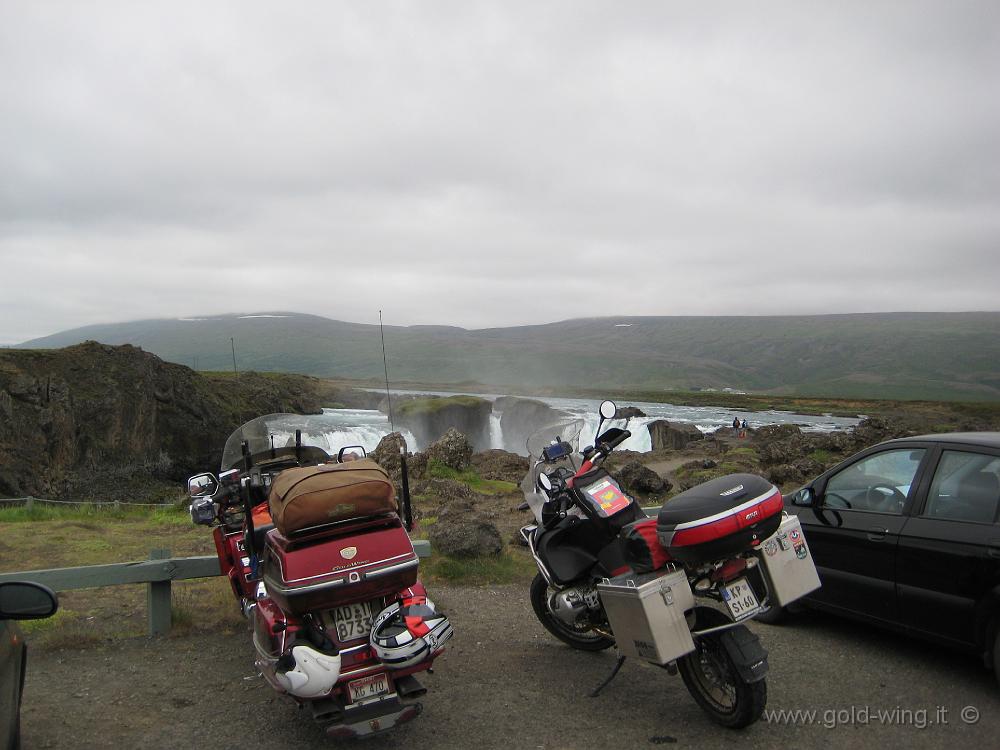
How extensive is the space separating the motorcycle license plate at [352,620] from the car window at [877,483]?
154 inches

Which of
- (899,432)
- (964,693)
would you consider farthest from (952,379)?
(964,693)

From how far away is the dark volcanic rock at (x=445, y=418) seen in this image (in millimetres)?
39625

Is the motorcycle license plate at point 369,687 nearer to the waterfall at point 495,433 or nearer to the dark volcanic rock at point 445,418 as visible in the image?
the dark volcanic rock at point 445,418

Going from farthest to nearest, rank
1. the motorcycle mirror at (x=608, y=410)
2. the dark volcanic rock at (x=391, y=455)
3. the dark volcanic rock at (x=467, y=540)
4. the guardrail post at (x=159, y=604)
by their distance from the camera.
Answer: the dark volcanic rock at (x=391, y=455) → the dark volcanic rock at (x=467, y=540) → the guardrail post at (x=159, y=604) → the motorcycle mirror at (x=608, y=410)

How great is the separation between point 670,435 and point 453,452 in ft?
77.3

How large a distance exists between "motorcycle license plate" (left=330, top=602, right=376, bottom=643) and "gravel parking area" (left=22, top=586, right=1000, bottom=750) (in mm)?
776

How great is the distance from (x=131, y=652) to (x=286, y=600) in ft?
8.98

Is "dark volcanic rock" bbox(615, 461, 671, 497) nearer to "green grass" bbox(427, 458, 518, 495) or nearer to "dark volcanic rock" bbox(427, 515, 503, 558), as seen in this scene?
"green grass" bbox(427, 458, 518, 495)

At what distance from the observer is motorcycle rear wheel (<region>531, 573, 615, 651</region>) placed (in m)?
5.82

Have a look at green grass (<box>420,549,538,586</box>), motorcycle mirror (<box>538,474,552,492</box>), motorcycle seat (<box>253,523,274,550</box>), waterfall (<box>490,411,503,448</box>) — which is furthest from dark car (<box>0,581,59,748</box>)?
waterfall (<box>490,411,503,448</box>)

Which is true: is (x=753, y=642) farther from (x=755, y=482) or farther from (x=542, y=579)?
(x=542, y=579)

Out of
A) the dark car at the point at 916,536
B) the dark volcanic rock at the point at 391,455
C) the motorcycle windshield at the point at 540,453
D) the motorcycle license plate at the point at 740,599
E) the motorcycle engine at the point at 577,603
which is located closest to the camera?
the motorcycle license plate at the point at 740,599

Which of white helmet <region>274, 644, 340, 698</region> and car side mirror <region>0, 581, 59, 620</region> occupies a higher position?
car side mirror <region>0, 581, 59, 620</region>

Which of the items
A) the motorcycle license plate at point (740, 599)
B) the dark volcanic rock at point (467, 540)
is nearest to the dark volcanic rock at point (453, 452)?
the dark volcanic rock at point (467, 540)
